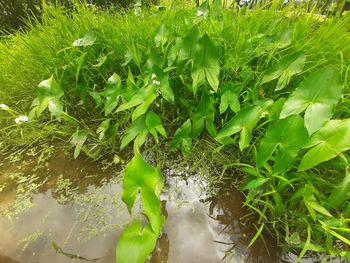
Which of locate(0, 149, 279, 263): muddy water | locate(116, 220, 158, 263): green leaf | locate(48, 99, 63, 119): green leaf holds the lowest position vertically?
locate(0, 149, 279, 263): muddy water

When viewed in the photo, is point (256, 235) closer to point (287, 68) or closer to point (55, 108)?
point (287, 68)

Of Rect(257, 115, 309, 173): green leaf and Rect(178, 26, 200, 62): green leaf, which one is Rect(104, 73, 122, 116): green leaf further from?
Rect(257, 115, 309, 173): green leaf

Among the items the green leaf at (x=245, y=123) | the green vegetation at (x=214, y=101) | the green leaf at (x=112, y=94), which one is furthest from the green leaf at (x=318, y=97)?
the green leaf at (x=112, y=94)

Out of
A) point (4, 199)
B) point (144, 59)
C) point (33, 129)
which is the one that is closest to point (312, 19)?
point (144, 59)

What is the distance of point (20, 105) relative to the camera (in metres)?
1.57

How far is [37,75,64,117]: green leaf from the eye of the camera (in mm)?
1189

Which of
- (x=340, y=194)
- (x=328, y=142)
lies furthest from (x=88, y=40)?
(x=340, y=194)

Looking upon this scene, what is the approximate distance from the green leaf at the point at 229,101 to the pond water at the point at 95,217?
12.2 inches

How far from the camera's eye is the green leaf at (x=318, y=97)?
840mm

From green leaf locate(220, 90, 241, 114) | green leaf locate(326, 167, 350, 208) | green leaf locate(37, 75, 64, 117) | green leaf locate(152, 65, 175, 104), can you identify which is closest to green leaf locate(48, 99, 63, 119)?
green leaf locate(37, 75, 64, 117)

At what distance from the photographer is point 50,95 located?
1212 millimetres

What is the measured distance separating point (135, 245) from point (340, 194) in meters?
0.64

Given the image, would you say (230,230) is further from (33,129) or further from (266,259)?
(33,129)

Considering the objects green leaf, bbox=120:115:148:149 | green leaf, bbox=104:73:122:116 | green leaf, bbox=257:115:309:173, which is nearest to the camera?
green leaf, bbox=257:115:309:173
